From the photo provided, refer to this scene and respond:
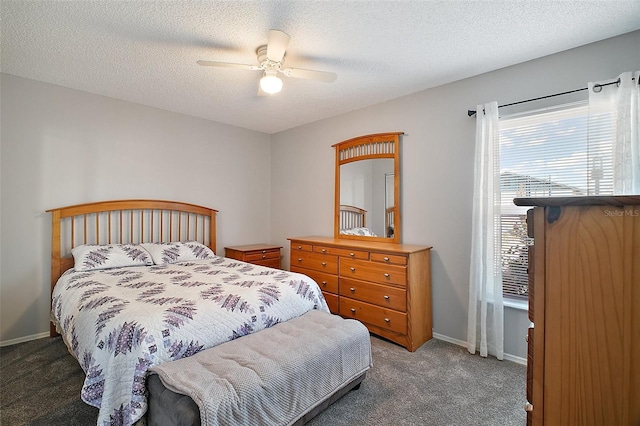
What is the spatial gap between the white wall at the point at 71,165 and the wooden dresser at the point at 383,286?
1996 millimetres

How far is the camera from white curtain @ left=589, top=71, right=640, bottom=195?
2.02 meters

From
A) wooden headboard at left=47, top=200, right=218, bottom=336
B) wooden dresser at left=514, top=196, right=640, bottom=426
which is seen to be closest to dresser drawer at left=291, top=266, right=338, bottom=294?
wooden headboard at left=47, top=200, right=218, bottom=336

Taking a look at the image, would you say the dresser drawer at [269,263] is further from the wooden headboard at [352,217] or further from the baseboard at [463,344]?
the baseboard at [463,344]

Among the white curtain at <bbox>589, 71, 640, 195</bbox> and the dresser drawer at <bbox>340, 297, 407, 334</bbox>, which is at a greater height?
the white curtain at <bbox>589, 71, 640, 195</bbox>

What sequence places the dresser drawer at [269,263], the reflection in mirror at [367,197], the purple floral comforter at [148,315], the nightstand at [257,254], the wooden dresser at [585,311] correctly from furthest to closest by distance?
the dresser drawer at [269,263]
the nightstand at [257,254]
the reflection in mirror at [367,197]
the purple floral comforter at [148,315]
the wooden dresser at [585,311]

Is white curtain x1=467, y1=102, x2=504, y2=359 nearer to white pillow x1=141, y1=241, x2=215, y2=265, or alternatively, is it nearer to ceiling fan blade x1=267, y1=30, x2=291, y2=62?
ceiling fan blade x1=267, y1=30, x2=291, y2=62

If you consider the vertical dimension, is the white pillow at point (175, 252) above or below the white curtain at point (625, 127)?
below

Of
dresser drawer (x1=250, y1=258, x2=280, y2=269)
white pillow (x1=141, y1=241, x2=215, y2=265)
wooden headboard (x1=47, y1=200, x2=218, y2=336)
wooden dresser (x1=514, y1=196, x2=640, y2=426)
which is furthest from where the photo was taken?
dresser drawer (x1=250, y1=258, x2=280, y2=269)

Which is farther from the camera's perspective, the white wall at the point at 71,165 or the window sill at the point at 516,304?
the white wall at the point at 71,165

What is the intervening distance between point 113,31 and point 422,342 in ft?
12.1

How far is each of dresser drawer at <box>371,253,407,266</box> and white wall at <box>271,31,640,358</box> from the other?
0.52 metres

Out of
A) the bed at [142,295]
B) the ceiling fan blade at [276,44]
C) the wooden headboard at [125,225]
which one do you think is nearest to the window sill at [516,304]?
the bed at [142,295]

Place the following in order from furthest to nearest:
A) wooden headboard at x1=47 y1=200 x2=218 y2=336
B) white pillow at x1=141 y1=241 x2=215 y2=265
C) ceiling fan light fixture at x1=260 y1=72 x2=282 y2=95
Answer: white pillow at x1=141 y1=241 x2=215 y2=265
wooden headboard at x1=47 y1=200 x2=218 y2=336
ceiling fan light fixture at x1=260 y1=72 x2=282 y2=95

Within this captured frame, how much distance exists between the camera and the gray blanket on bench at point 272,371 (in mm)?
1386
